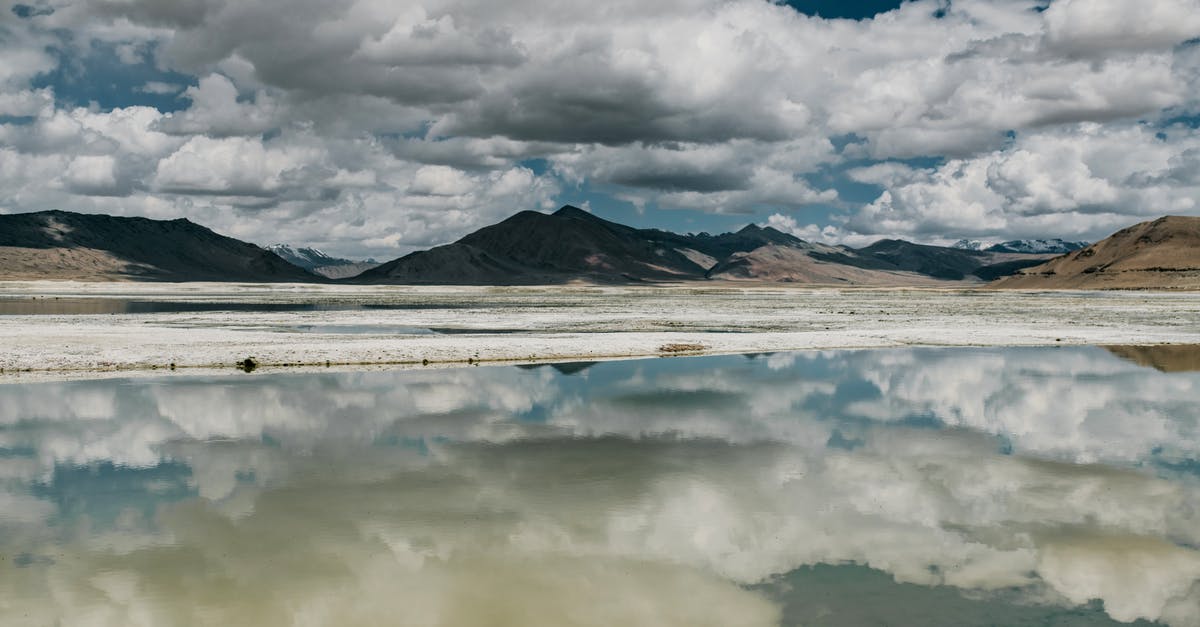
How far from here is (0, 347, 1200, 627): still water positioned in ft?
36.2

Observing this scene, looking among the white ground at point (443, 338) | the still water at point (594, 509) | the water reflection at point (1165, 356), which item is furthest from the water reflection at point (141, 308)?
the water reflection at point (1165, 356)

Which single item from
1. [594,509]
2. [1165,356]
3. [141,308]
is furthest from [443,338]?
[141,308]

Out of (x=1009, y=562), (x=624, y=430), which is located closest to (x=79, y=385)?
(x=624, y=430)

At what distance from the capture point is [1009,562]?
41.0 feet

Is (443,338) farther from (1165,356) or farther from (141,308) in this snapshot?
(141,308)

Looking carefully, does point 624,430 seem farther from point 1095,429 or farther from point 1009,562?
point 1095,429

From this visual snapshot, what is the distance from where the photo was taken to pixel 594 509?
15.2m

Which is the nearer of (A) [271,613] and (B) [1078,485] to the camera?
(A) [271,613]

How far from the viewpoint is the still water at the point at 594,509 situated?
435 inches

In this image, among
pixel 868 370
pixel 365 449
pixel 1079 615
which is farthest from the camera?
pixel 868 370

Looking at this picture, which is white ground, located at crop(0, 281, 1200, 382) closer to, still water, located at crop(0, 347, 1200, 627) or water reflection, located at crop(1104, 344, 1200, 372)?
water reflection, located at crop(1104, 344, 1200, 372)

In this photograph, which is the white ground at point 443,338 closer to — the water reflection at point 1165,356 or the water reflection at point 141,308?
A: the water reflection at point 1165,356

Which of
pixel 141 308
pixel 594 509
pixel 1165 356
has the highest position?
pixel 141 308

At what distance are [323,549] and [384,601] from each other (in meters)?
2.50
